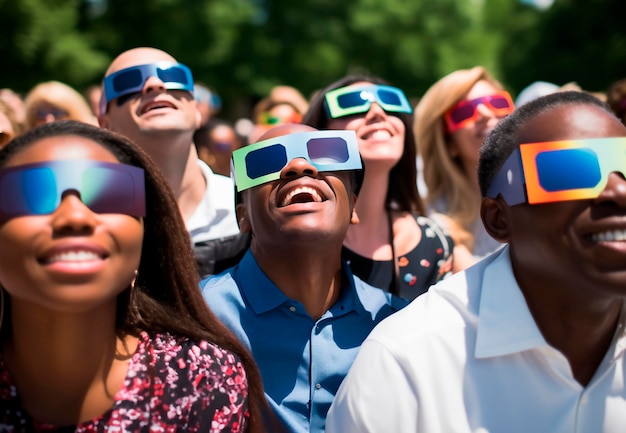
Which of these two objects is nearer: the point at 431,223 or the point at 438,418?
the point at 438,418

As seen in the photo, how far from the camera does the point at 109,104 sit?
14.4 ft

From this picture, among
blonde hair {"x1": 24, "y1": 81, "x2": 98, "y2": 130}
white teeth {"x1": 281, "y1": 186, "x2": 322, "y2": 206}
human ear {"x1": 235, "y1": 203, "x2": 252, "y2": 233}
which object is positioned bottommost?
human ear {"x1": 235, "y1": 203, "x2": 252, "y2": 233}

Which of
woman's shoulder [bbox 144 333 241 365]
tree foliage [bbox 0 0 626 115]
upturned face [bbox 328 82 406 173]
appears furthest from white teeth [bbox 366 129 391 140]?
tree foliage [bbox 0 0 626 115]

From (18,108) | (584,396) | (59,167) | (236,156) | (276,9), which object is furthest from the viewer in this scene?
(276,9)

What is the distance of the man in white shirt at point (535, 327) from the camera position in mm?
2258

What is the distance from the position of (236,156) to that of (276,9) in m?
26.1

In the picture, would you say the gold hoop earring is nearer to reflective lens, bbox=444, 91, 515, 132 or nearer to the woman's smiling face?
the woman's smiling face

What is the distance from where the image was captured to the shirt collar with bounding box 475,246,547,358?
2301mm

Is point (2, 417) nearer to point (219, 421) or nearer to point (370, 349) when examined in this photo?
point (219, 421)

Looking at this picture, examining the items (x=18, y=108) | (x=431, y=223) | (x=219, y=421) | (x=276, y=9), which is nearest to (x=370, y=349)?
(x=219, y=421)

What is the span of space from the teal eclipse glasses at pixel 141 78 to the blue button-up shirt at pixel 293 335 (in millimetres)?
1553

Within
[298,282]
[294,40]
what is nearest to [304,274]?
[298,282]

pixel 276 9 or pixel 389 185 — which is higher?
pixel 276 9

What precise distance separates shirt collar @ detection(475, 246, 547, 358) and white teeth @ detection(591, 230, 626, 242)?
1.00 feet
